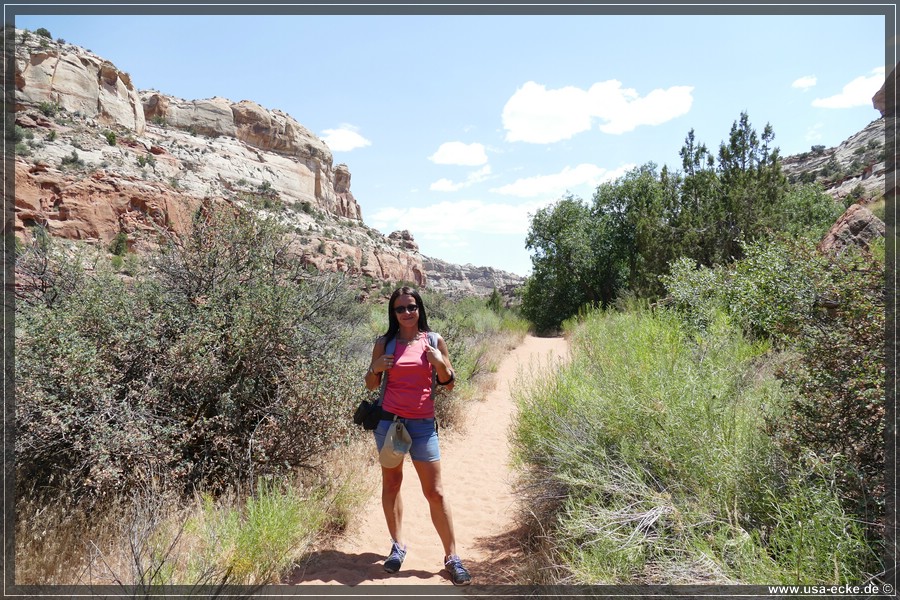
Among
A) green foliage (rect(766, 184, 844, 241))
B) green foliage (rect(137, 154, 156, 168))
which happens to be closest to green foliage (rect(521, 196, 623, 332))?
green foliage (rect(766, 184, 844, 241))

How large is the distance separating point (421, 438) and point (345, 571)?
1.28m

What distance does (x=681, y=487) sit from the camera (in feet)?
8.94

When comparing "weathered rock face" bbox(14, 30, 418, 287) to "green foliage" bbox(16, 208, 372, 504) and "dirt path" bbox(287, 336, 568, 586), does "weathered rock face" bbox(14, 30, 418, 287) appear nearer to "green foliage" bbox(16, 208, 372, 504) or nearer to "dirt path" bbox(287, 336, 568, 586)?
"green foliage" bbox(16, 208, 372, 504)

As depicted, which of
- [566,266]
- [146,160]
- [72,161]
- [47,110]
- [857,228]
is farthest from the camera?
[146,160]

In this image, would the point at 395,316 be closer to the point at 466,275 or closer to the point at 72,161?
the point at 72,161

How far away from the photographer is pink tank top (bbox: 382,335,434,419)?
10.8 feet

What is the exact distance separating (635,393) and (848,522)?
1.57m

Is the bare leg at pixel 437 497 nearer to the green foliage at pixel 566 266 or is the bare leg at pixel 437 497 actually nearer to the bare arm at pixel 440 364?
the bare arm at pixel 440 364

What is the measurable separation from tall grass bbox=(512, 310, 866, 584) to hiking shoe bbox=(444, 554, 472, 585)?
2.26 feet

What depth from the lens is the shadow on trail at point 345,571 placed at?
327cm

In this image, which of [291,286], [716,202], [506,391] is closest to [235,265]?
[291,286]

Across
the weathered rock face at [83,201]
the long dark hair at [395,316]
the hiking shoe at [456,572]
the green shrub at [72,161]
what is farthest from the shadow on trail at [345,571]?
the green shrub at [72,161]

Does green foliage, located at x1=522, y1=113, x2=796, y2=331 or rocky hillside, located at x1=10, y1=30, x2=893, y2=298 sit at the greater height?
rocky hillside, located at x1=10, y1=30, x2=893, y2=298

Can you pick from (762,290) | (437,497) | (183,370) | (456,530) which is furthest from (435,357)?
(762,290)
